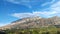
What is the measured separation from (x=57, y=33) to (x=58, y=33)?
0.77 ft

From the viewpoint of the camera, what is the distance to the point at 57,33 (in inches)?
1427

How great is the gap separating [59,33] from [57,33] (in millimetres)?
587

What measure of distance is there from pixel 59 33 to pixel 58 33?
41 centimetres

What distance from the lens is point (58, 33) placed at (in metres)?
36.2

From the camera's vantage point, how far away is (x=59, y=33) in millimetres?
35812
